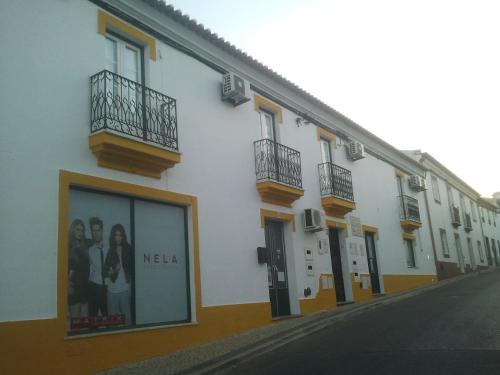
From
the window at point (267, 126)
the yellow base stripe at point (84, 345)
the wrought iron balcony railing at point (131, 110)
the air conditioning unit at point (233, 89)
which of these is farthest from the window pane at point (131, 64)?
the yellow base stripe at point (84, 345)

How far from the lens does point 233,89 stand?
425 inches

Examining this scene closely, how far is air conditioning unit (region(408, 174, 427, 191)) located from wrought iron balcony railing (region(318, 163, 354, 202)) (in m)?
7.91

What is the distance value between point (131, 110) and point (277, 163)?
464 centimetres

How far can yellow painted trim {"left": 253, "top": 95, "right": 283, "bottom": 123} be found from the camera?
1238 centimetres

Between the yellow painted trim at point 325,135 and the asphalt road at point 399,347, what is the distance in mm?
6314

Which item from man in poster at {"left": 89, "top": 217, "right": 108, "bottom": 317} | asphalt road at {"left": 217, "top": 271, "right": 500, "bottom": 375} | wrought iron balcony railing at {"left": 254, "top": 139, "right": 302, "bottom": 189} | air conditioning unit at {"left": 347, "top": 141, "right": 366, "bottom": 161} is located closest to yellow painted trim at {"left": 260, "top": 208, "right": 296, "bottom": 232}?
wrought iron balcony railing at {"left": 254, "top": 139, "right": 302, "bottom": 189}

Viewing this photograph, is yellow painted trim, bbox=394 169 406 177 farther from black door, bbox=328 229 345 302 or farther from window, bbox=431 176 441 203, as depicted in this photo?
black door, bbox=328 229 345 302

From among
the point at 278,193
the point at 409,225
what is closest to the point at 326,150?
the point at 278,193

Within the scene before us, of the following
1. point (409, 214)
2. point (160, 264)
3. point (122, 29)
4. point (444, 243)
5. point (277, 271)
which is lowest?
point (277, 271)

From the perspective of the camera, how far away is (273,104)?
42.6ft

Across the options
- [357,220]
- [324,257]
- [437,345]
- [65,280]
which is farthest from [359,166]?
[65,280]

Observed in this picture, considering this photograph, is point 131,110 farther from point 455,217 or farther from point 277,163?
point 455,217

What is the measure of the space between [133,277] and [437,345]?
Result: 4808mm

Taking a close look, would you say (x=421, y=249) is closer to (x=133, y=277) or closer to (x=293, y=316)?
(x=293, y=316)
